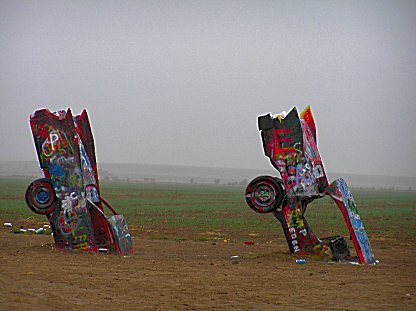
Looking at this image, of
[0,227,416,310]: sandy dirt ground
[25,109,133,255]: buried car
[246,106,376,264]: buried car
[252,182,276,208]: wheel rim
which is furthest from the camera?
[25,109,133,255]: buried car

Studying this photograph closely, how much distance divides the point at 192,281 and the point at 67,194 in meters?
6.74

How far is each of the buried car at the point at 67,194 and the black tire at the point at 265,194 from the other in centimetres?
413

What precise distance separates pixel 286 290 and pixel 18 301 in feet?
17.9

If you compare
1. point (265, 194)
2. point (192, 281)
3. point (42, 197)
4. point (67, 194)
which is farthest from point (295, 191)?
point (42, 197)

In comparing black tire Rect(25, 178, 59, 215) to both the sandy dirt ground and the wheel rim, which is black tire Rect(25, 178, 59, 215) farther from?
the wheel rim

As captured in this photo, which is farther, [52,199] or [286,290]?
[52,199]

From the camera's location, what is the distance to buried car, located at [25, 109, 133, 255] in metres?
20.2

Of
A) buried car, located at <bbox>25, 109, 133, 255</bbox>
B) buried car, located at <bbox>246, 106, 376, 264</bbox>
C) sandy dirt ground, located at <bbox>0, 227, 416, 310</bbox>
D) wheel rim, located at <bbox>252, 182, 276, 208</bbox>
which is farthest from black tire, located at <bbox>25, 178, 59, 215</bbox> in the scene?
wheel rim, located at <bbox>252, 182, 276, 208</bbox>

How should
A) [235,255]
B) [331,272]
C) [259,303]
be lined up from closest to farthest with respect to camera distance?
1. [259,303]
2. [331,272]
3. [235,255]

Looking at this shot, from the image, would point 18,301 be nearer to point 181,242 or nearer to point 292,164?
point 292,164

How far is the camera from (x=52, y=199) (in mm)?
20438

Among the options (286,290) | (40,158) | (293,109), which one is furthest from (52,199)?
(286,290)

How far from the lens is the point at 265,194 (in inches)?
792

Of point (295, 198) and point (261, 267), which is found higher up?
point (295, 198)
